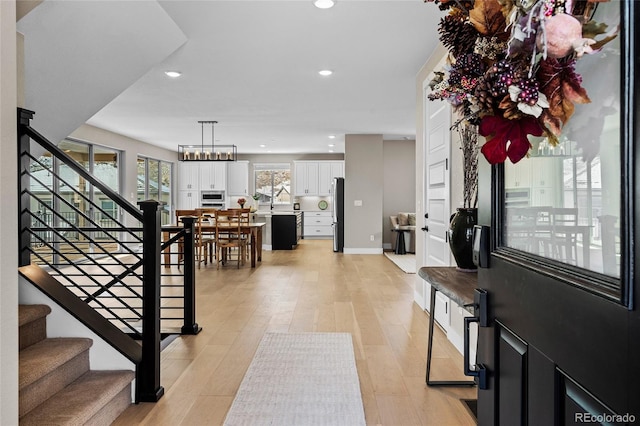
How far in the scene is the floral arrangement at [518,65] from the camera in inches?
28.0

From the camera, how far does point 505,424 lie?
108 cm

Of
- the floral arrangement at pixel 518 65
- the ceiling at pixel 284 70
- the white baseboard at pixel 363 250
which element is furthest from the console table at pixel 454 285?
the white baseboard at pixel 363 250

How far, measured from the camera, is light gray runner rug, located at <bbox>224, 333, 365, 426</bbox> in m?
2.22

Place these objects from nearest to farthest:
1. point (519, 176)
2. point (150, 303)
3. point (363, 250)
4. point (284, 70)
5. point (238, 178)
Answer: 1. point (519, 176)
2. point (150, 303)
3. point (284, 70)
4. point (363, 250)
5. point (238, 178)

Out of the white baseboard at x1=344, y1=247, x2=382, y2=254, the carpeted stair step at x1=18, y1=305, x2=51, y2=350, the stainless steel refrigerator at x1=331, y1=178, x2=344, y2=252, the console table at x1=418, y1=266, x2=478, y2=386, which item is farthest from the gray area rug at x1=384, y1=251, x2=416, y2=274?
the carpeted stair step at x1=18, y1=305, x2=51, y2=350

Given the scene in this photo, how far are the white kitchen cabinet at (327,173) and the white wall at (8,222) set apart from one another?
438 inches

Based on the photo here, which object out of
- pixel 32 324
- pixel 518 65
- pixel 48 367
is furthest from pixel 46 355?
pixel 518 65

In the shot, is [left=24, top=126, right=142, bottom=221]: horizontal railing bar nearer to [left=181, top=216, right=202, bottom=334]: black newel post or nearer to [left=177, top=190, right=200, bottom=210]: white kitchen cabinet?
[left=181, top=216, right=202, bottom=334]: black newel post

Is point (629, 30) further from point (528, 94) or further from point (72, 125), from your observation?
point (72, 125)

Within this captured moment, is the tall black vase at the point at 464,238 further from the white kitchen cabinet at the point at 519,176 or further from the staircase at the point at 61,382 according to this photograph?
the staircase at the point at 61,382

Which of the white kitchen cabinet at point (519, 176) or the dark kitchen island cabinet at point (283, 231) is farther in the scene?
the dark kitchen island cabinet at point (283, 231)

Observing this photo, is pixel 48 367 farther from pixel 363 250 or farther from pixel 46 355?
pixel 363 250

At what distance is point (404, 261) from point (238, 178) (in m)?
6.34

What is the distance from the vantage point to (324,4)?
2.96 m
